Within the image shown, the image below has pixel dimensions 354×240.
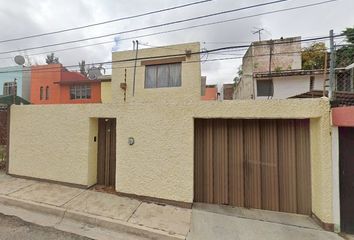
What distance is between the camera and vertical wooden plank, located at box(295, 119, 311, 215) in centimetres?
484

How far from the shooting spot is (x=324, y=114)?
4.38m

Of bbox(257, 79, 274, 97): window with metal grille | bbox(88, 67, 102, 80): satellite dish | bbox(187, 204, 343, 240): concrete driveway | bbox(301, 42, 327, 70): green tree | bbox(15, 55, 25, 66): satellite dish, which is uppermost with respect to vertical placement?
bbox(301, 42, 327, 70): green tree

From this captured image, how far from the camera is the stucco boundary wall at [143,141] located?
4.53 metres

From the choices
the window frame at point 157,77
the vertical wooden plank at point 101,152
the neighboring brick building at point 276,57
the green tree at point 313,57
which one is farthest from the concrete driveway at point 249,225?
the green tree at point 313,57

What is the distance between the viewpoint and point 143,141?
555 centimetres

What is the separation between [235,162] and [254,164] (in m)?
0.44

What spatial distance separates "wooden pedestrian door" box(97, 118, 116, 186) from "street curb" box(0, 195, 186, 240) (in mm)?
1661

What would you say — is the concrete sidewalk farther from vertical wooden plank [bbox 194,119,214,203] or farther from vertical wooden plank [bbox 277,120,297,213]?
vertical wooden plank [bbox 277,120,297,213]

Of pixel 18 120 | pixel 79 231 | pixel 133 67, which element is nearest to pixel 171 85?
pixel 133 67

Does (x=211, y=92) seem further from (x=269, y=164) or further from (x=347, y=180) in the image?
(x=347, y=180)

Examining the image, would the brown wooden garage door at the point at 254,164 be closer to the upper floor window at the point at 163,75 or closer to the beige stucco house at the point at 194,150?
the beige stucco house at the point at 194,150

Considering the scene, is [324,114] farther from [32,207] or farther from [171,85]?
[171,85]

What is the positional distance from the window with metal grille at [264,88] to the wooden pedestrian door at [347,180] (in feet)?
31.0

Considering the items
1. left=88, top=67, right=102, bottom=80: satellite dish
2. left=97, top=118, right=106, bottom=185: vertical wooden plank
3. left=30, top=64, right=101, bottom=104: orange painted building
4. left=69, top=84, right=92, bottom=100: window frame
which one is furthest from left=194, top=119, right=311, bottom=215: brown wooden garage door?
left=88, top=67, right=102, bottom=80: satellite dish
